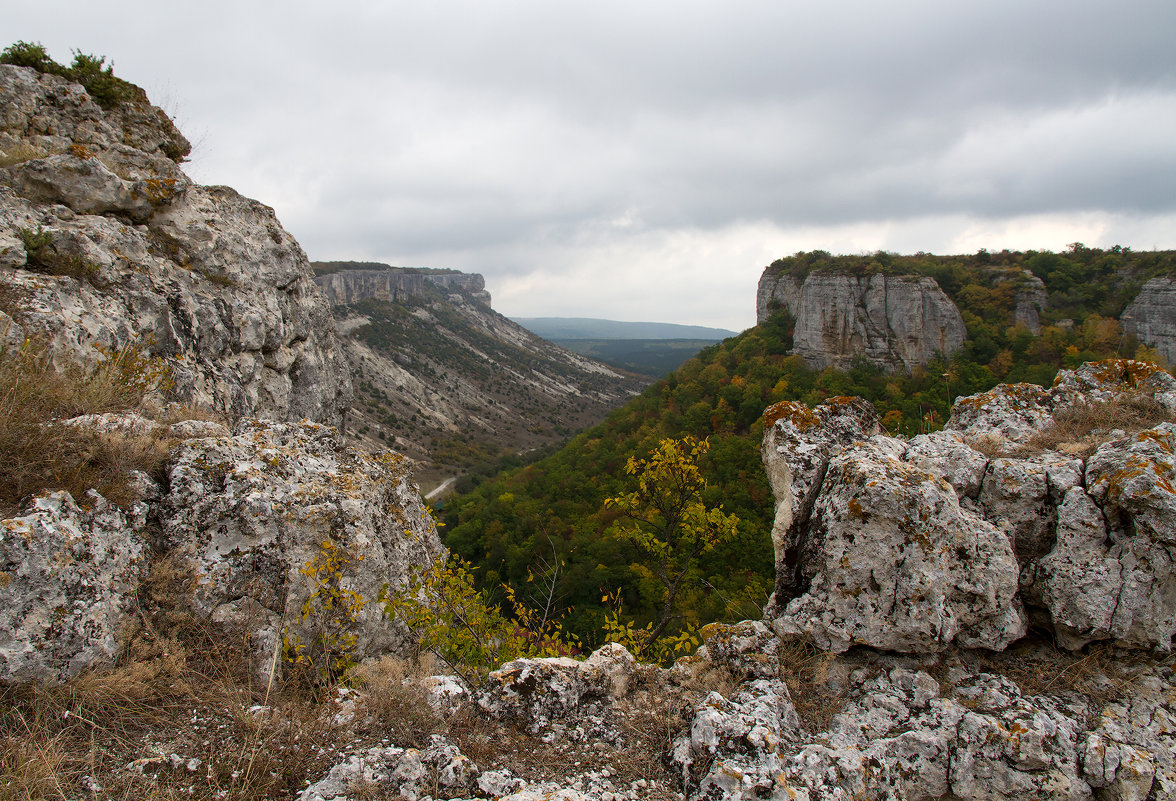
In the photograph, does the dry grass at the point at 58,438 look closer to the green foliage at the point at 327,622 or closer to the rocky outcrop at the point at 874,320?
the green foliage at the point at 327,622

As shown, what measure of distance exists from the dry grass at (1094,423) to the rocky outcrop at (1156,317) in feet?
95.1

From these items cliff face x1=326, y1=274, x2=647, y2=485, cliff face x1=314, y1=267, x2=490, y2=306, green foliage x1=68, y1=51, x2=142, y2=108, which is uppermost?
cliff face x1=314, y1=267, x2=490, y2=306

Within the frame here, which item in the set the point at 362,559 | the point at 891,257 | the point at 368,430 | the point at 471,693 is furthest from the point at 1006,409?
the point at 368,430

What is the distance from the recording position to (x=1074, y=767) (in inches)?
134

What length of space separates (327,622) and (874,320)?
3852cm

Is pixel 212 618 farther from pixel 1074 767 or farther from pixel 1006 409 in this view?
pixel 1006 409

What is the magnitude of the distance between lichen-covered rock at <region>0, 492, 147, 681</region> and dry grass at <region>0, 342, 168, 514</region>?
0.60ft

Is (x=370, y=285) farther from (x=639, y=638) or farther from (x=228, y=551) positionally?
(x=228, y=551)

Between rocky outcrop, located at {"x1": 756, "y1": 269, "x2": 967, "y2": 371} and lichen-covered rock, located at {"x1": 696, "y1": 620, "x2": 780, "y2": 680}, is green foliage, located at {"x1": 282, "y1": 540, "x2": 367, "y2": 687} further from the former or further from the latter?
rocky outcrop, located at {"x1": 756, "y1": 269, "x2": 967, "y2": 371}

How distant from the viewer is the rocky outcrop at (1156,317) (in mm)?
24719

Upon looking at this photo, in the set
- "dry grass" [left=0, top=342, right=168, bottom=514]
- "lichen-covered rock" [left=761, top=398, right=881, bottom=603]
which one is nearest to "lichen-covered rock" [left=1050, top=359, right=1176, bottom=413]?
"lichen-covered rock" [left=761, top=398, right=881, bottom=603]

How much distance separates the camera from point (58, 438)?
3.53m

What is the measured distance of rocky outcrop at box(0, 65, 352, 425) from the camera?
5852 mm

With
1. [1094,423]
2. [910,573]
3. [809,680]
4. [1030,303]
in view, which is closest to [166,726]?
[809,680]
